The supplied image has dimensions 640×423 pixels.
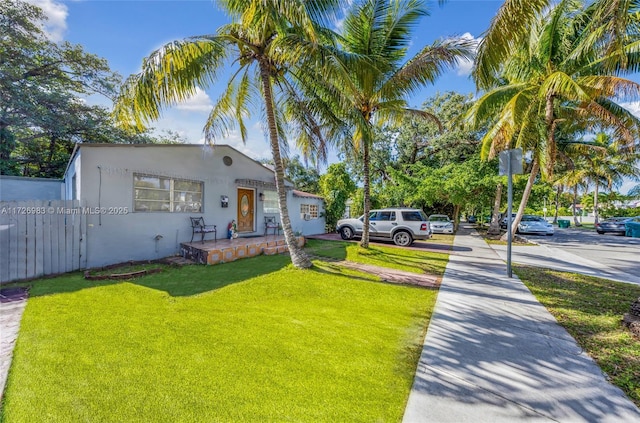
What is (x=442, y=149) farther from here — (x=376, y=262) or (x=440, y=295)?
(x=440, y=295)

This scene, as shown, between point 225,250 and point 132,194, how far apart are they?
3231mm

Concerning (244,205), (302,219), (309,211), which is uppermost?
(244,205)

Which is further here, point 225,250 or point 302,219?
point 302,219

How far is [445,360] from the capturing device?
317cm

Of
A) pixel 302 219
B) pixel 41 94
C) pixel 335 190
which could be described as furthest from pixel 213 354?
pixel 41 94

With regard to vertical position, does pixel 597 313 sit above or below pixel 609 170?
below

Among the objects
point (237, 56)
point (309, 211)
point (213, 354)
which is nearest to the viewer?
point (213, 354)

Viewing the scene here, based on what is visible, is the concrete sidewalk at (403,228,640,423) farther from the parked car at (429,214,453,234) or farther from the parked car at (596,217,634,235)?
the parked car at (596,217,634,235)

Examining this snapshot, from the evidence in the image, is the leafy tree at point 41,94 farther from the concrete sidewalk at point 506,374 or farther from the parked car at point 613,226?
the parked car at point 613,226

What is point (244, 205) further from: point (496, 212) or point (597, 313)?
point (496, 212)

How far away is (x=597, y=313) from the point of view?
466 centimetres

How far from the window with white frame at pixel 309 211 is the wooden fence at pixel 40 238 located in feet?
33.1

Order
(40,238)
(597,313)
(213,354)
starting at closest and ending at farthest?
(213,354) < (597,313) < (40,238)

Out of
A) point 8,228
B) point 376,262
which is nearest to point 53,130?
point 8,228
